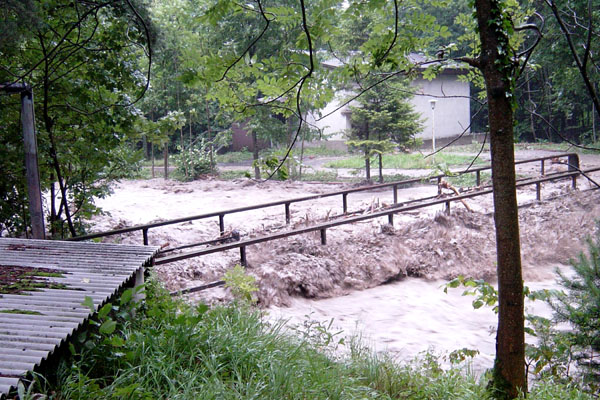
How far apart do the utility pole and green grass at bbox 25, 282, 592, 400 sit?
2524 mm

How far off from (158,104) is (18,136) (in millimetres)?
16507

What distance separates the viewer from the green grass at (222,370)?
2912mm

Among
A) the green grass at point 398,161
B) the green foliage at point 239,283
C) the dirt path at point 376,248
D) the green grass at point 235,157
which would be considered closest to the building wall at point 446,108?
the green grass at point 398,161

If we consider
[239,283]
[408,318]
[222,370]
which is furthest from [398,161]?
[222,370]

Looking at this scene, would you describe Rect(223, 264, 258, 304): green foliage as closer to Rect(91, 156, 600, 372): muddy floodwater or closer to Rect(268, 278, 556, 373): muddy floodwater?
Rect(91, 156, 600, 372): muddy floodwater

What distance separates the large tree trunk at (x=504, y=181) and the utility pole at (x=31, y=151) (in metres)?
4.85

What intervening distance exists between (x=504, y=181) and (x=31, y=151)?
5.09 m

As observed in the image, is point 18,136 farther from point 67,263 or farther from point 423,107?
point 423,107

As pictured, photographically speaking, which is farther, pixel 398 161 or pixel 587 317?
pixel 398 161

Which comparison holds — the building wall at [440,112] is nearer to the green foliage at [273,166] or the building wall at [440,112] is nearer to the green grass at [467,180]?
the green grass at [467,180]

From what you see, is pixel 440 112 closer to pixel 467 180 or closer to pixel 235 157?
pixel 467 180

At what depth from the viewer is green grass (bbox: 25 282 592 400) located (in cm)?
291

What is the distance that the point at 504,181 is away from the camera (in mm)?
3582

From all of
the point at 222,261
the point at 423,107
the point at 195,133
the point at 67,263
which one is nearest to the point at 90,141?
the point at 222,261
